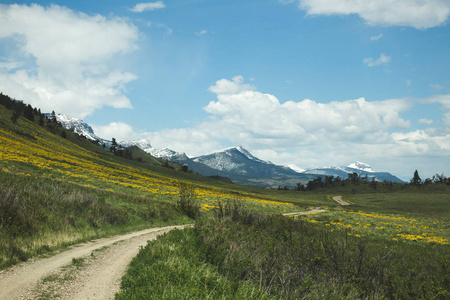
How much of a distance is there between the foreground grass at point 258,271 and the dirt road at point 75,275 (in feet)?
2.18

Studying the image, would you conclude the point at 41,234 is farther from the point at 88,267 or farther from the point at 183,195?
the point at 183,195

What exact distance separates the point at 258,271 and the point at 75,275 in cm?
609

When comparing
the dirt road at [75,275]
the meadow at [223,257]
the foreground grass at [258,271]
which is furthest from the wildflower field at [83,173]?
the dirt road at [75,275]

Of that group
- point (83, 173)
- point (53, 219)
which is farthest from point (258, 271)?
point (83, 173)

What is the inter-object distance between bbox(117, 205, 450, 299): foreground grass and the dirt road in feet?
2.18

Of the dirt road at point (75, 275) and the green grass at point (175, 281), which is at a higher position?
the green grass at point (175, 281)

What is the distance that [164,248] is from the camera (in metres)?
9.77

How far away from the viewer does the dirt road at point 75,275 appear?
23.9ft

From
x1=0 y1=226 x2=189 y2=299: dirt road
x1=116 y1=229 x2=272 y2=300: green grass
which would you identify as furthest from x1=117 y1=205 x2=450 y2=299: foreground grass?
x1=0 y1=226 x2=189 y2=299: dirt road

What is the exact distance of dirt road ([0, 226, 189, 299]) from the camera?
7.29 m

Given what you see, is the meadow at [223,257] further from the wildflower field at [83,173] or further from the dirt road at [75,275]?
the wildflower field at [83,173]

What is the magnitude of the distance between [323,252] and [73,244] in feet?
37.9

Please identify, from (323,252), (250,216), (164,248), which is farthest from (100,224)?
(323,252)

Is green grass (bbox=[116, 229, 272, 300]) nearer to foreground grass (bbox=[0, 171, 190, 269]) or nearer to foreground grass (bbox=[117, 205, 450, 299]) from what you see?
foreground grass (bbox=[117, 205, 450, 299])
